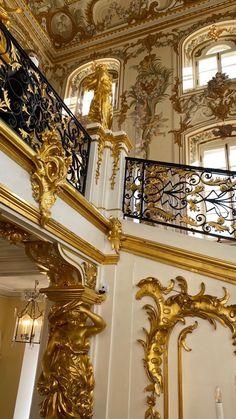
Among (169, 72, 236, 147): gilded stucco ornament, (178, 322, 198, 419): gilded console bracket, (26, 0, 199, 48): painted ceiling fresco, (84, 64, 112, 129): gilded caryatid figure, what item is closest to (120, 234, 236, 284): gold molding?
(178, 322, 198, 419): gilded console bracket

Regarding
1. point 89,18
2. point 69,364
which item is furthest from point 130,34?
point 69,364

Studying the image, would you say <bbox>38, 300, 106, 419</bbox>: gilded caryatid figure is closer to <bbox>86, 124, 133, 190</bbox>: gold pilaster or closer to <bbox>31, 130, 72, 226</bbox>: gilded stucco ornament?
<bbox>31, 130, 72, 226</bbox>: gilded stucco ornament

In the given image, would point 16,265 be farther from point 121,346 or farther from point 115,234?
point 121,346

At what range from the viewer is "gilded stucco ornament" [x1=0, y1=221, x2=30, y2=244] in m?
2.86

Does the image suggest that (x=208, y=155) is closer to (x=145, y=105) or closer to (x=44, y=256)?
(x=145, y=105)

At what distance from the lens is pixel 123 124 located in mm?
7922

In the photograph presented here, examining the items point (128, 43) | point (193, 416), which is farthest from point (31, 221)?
point (128, 43)

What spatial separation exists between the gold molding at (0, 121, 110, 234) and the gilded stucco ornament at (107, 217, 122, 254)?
328 millimetres

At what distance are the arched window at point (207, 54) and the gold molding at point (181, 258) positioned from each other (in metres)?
5.19

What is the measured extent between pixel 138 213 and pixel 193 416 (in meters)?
2.14

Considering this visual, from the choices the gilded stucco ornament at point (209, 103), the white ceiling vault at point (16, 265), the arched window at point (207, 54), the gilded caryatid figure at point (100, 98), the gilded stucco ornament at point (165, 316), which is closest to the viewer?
the gilded stucco ornament at point (165, 316)

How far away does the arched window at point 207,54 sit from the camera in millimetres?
7945

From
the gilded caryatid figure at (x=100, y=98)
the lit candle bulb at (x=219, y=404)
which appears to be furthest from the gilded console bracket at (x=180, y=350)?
the gilded caryatid figure at (x=100, y=98)

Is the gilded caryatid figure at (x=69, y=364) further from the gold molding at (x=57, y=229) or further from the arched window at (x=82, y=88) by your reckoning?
the arched window at (x=82, y=88)
